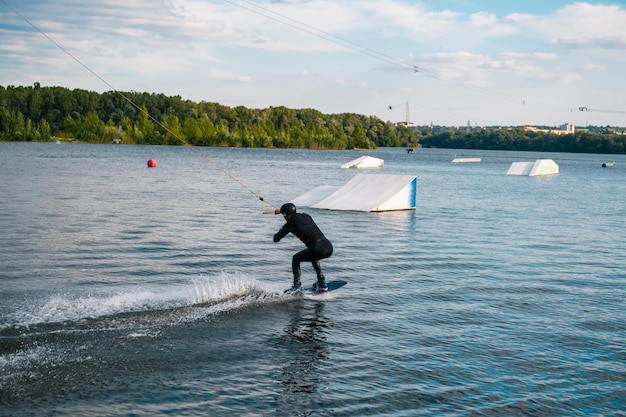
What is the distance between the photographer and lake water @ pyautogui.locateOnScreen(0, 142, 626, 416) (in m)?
9.68

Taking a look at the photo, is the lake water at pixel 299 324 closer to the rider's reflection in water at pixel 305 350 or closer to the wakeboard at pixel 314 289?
the rider's reflection in water at pixel 305 350

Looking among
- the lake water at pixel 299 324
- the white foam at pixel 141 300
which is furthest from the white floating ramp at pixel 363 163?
the white foam at pixel 141 300

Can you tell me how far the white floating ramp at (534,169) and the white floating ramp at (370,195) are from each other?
6221 centimetres

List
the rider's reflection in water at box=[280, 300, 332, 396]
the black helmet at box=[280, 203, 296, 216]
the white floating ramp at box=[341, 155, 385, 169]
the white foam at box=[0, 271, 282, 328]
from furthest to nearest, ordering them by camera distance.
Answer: the white floating ramp at box=[341, 155, 385, 169] < the black helmet at box=[280, 203, 296, 216] < the white foam at box=[0, 271, 282, 328] < the rider's reflection in water at box=[280, 300, 332, 396]

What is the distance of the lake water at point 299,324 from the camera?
9680mm

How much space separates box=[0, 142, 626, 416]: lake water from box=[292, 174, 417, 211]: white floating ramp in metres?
8.57

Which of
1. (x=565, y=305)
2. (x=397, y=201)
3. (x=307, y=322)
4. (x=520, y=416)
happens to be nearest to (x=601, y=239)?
(x=397, y=201)

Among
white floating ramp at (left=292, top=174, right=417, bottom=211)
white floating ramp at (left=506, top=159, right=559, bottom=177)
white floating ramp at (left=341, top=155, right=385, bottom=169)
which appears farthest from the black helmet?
white floating ramp at (left=341, top=155, right=385, bottom=169)

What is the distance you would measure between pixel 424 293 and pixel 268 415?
27.7 feet

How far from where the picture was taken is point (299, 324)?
44.1 ft

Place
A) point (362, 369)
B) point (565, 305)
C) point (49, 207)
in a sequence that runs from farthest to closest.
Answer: point (49, 207)
point (565, 305)
point (362, 369)

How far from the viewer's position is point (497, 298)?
54.4 feet

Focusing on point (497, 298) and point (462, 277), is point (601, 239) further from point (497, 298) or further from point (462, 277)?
point (497, 298)

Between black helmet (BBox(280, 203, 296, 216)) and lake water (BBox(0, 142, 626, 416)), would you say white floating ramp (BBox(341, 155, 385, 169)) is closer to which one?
lake water (BBox(0, 142, 626, 416))
